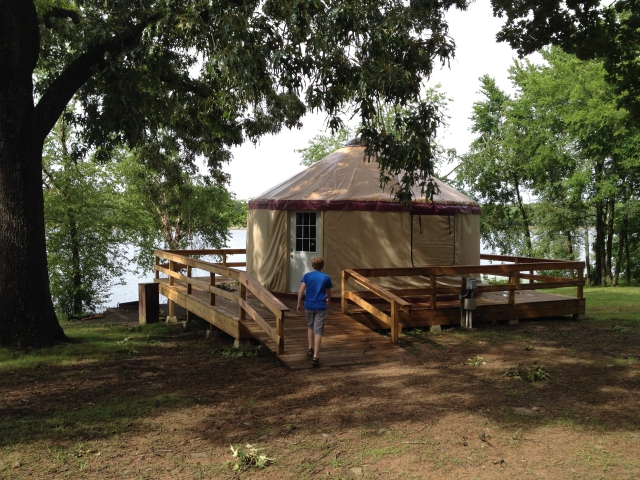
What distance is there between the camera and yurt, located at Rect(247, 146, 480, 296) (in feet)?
31.6

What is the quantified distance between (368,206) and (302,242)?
1356mm

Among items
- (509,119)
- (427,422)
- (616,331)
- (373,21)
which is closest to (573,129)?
(509,119)

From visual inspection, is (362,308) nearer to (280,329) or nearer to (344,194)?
(344,194)

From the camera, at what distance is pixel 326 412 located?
489cm

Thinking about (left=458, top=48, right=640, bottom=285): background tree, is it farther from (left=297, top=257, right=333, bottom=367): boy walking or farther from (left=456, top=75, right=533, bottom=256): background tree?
(left=297, top=257, right=333, bottom=367): boy walking

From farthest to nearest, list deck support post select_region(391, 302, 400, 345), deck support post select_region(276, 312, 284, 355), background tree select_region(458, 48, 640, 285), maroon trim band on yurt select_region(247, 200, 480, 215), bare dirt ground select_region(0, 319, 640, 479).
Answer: background tree select_region(458, 48, 640, 285)
maroon trim band on yurt select_region(247, 200, 480, 215)
deck support post select_region(391, 302, 400, 345)
deck support post select_region(276, 312, 284, 355)
bare dirt ground select_region(0, 319, 640, 479)

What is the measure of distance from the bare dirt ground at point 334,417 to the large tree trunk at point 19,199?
48.0 inches

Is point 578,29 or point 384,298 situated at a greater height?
point 578,29

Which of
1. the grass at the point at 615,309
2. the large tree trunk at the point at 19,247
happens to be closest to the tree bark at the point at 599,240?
the grass at the point at 615,309

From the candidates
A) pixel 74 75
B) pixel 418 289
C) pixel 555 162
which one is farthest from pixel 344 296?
pixel 555 162

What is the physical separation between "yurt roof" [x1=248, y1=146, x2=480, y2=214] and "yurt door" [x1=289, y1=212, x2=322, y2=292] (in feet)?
0.79

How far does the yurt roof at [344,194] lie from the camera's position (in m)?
9.59

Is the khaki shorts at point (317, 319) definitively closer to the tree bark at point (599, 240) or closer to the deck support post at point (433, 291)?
the deck support post at point (433, 291)

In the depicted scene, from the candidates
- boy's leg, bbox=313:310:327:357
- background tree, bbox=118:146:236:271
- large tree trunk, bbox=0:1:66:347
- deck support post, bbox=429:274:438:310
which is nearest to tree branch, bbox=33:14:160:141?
large tree trunk, bbox=0:1:66:347
